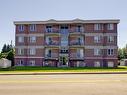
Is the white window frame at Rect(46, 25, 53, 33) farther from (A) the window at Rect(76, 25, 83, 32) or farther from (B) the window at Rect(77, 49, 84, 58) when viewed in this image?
(B) the window at Rect(77, 49, 84, 58)

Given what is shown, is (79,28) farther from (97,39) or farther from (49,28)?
(49,28)

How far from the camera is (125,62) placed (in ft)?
273

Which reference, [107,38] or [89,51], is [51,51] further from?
[107,38]

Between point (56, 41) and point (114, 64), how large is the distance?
14.0 meters

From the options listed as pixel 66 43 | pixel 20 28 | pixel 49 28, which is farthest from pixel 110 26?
pixel 20 28


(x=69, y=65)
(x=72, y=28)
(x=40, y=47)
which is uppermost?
(x=72, y=28)

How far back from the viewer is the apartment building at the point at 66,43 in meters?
63.9

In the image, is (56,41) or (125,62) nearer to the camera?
(56,41)

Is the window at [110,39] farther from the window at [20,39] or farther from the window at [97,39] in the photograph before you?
the window at [20,39]

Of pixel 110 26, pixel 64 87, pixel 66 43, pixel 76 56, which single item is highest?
pixel 110 26

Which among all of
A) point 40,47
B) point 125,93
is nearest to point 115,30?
point 40,47

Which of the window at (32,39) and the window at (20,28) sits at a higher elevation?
the window at (20,28)

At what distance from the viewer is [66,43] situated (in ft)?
214

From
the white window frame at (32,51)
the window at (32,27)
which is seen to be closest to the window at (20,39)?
the white window frame at (32,51)
